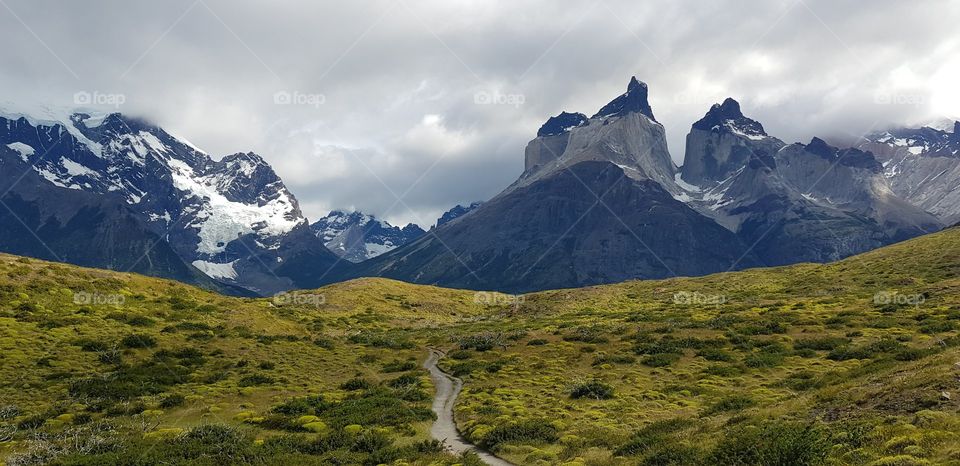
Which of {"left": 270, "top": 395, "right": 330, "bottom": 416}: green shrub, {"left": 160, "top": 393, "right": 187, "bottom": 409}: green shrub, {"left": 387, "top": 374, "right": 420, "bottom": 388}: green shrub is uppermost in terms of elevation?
{"left": 160, "top": 393, "right": 187, "bottom": 409}: green shrub

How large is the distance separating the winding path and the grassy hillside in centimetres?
84

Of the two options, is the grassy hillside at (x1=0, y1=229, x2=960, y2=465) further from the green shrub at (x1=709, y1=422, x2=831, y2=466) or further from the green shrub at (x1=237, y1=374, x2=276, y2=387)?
the green shrub at (x1=237, y1=374, x2=276, y2=387)

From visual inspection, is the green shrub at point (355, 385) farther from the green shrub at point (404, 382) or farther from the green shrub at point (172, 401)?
the green shrub at point (172, 401)

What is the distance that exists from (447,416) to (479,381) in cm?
1044

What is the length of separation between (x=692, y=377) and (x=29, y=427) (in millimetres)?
41489

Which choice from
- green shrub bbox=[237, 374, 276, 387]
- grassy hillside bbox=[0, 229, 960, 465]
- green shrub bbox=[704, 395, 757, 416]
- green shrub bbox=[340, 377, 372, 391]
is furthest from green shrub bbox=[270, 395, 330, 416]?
green shrub bbox=[704, 395, 757, 416]

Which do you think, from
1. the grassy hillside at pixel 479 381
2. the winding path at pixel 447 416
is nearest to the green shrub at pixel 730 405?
the grassy hillside at pixel 479 381

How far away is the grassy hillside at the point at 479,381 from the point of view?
22.0 meters

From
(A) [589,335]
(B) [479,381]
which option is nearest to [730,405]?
(B) [479,381]

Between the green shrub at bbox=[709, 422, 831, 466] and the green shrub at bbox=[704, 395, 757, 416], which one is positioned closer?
the green shrub at bbox=[709, 422, 831, 466]

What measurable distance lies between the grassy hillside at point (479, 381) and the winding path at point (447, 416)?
2.74 ft

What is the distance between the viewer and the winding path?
26.2 metres

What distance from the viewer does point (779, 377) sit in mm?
37906

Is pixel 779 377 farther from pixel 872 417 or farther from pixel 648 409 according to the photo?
pixel 872 417
